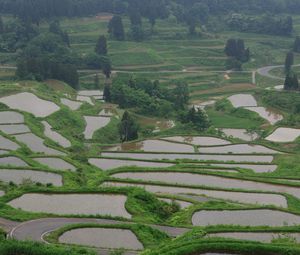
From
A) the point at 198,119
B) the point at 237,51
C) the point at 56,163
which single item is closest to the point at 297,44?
the point at 237,51

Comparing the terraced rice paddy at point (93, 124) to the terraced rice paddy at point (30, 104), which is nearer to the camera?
the terraced rice paddy at point (93, 124)

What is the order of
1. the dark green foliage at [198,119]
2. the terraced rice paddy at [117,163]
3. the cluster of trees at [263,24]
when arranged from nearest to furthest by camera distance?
the terraced rice paddy at [117,163], the dark green foliage at [198,119], the cluster of trees at [263,24]

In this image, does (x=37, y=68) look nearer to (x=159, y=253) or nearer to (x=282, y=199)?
(x=282, y=199)

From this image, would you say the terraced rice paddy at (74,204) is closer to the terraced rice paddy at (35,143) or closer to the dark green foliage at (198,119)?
the terraced rice paddy at (35,143)

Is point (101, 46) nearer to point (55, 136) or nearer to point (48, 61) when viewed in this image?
point (48, 61)

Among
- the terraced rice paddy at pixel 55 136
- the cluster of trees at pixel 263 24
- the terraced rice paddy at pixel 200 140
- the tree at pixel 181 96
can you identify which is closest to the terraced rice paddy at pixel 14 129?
the terraced rice paddy at pixel 55 136

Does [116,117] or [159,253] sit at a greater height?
[159,253]

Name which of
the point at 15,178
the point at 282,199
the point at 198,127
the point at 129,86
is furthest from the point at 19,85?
the point at 282,199
